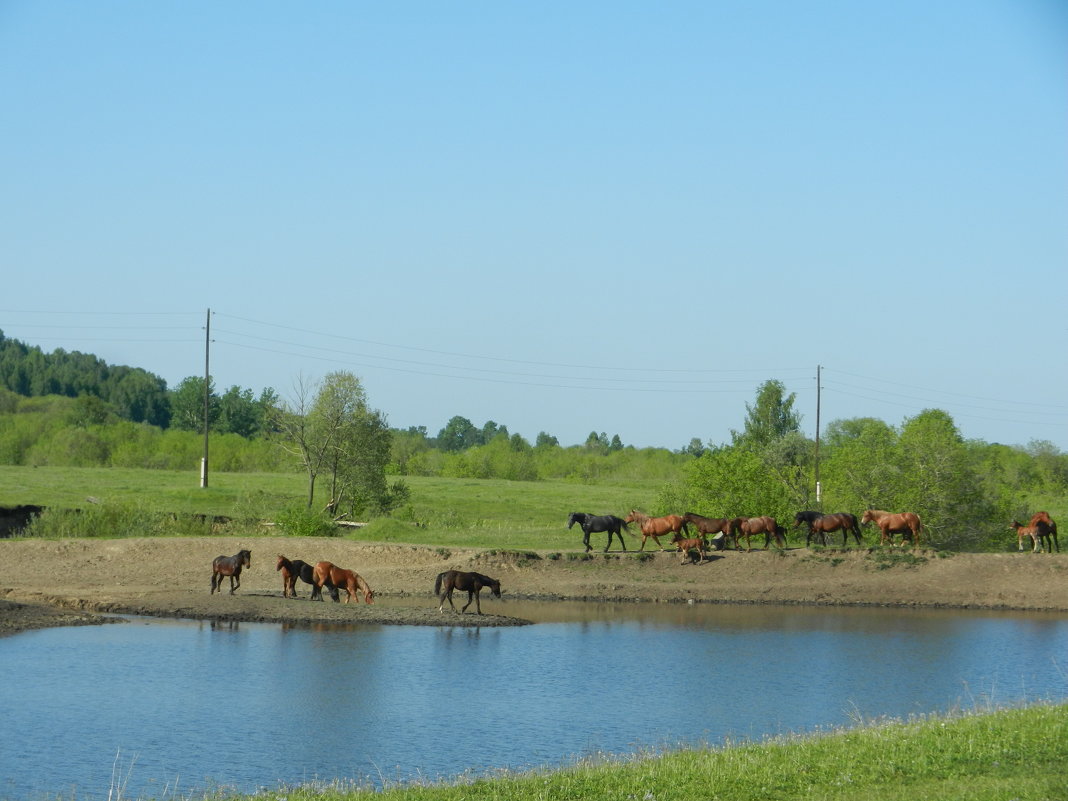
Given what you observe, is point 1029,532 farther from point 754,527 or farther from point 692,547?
point 692,547

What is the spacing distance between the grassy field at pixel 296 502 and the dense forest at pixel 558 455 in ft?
8.94

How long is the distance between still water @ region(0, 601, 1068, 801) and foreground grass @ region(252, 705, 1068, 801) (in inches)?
101

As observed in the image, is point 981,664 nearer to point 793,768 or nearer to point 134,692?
point 793,768

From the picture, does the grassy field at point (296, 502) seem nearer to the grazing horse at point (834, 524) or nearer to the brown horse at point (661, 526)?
the brown horse at point (661, 526)

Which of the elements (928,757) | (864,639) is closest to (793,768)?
(928,757)

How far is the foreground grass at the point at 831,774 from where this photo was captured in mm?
10641

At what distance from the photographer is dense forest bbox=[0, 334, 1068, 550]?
45312 mm

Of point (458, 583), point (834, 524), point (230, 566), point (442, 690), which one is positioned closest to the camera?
point (442, 690)

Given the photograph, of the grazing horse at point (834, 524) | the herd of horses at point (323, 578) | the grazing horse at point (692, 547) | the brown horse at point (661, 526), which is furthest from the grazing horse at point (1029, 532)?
the herd of horses at point (323, 578)

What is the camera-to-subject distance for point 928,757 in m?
12.0

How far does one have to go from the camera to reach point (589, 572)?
3809 cm

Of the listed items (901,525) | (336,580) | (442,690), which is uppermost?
Answer: (901,525)

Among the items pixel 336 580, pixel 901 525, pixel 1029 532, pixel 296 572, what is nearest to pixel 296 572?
pixel 296 572

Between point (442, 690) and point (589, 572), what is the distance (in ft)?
56.6
